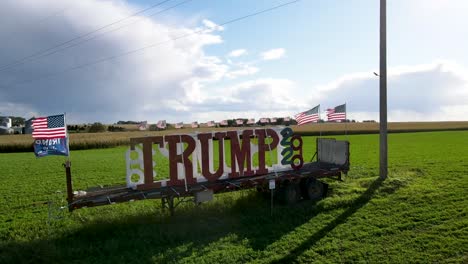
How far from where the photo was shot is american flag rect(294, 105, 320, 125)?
13.4 m

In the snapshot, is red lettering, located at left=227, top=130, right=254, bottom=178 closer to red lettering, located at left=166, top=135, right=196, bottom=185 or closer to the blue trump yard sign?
red lettering, located at left=166, top=135, right=196, bottom=185

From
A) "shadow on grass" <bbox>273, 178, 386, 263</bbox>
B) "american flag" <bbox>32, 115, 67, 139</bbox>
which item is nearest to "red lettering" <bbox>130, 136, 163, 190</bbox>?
"american flag" <bbox>32, 115, 67, 139</bbox>

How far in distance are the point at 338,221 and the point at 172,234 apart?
4148 mm

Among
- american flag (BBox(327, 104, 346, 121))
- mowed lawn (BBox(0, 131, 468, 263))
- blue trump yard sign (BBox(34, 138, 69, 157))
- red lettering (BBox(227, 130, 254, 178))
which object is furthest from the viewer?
american flag (BBox(327, 104, 346, 121))

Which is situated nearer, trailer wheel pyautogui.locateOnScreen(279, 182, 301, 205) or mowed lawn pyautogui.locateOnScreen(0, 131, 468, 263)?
mowed lawn pyautogui.locateOnScreen(0, 131, 468, 263)

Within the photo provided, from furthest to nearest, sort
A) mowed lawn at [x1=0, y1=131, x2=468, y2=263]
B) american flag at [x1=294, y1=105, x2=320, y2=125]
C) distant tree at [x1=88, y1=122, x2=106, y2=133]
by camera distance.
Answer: distant tree at [x1=88, y1=122, x2=106, y2=133] < american flag at [x1=294, y1=105, x2=320, y2=125] < mowed lawn at [x1=0, y1=131, x2=468, y2=263]

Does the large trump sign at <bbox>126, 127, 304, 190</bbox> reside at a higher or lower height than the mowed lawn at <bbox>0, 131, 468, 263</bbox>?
higher

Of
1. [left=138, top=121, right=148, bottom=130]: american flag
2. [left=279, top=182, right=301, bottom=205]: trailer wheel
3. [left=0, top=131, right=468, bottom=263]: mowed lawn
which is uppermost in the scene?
[left=138, top=121, right=148, bottom=130]: american flag

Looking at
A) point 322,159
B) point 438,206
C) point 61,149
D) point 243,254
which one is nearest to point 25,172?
point 61,149

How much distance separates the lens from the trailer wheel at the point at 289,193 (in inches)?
426

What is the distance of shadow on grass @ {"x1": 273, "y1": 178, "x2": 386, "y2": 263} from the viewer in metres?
7.35

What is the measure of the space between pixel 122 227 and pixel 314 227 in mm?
4689

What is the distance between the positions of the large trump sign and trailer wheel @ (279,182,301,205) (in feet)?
3.05

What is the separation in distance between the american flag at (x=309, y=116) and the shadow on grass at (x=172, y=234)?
3.58 metres
